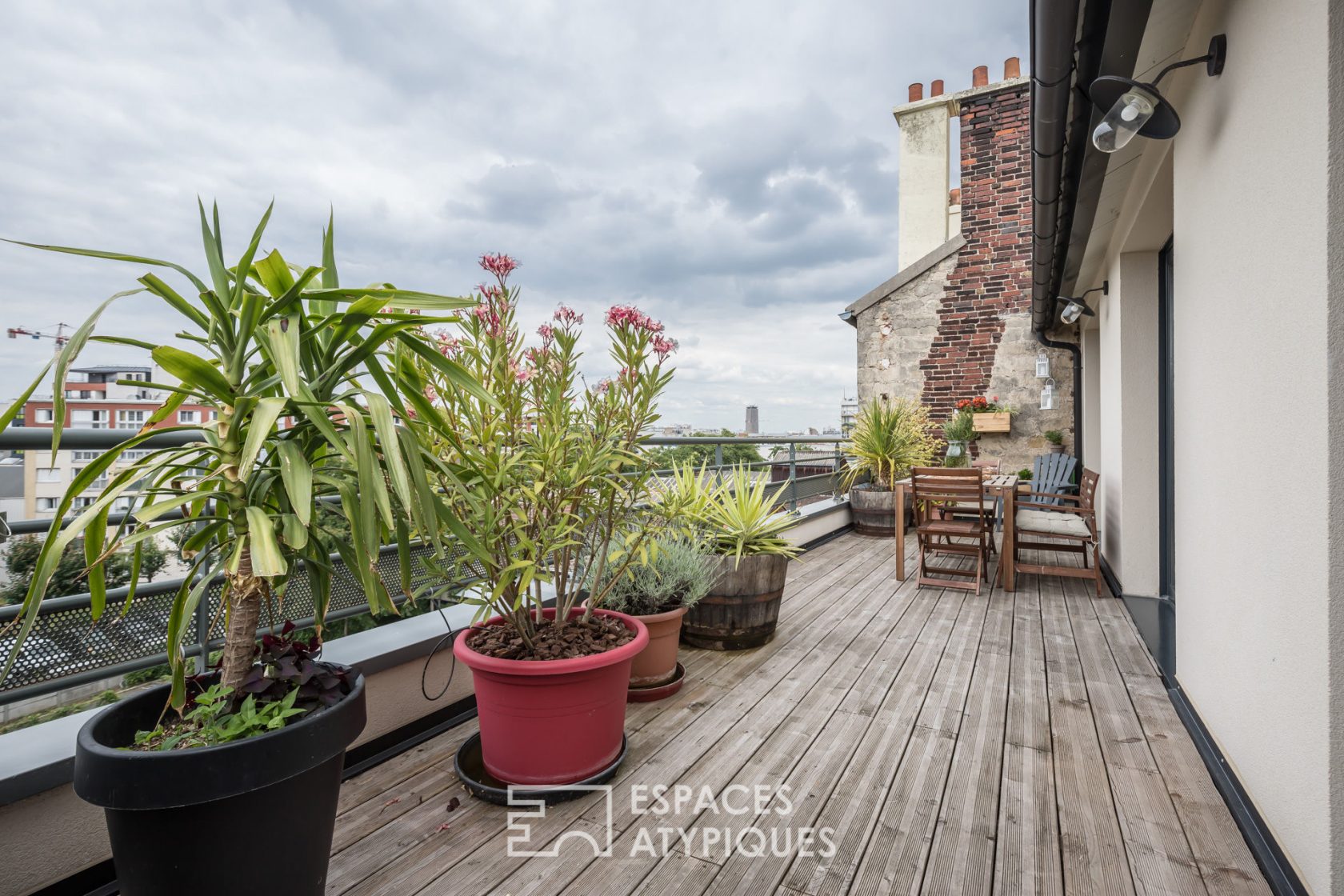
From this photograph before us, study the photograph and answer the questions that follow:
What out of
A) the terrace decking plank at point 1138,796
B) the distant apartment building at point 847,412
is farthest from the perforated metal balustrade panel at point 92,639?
the distant apartment building at point 847,412

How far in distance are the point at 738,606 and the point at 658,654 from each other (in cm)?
58

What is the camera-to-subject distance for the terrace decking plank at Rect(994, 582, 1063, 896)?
1453 mm

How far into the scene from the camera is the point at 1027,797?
1.78 metres

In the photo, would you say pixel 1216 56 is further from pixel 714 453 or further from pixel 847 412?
pixel 847 412

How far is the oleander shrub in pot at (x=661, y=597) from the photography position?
8.14 feet

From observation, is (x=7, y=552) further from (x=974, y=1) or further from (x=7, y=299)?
(x=974, y=1)

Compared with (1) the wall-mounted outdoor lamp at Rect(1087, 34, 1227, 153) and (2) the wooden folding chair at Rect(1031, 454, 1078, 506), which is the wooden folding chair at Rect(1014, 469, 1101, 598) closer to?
(2) the wooden folding chair at Rect(1031, 454, 1078, 506)

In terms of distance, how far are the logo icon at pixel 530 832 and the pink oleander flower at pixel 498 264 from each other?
148 centimetres

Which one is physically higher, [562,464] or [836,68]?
[836,68]

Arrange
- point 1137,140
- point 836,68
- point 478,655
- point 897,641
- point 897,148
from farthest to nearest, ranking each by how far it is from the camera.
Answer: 1. point 897,148
2. point 836,68
3. point 897,641
4. point 1137,140
5. point 478,655

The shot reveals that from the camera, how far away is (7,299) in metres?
1.88

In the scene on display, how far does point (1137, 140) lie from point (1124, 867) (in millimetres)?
2657

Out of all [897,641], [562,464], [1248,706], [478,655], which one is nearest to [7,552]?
[478,655]

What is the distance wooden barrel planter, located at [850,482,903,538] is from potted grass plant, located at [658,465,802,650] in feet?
11.1
